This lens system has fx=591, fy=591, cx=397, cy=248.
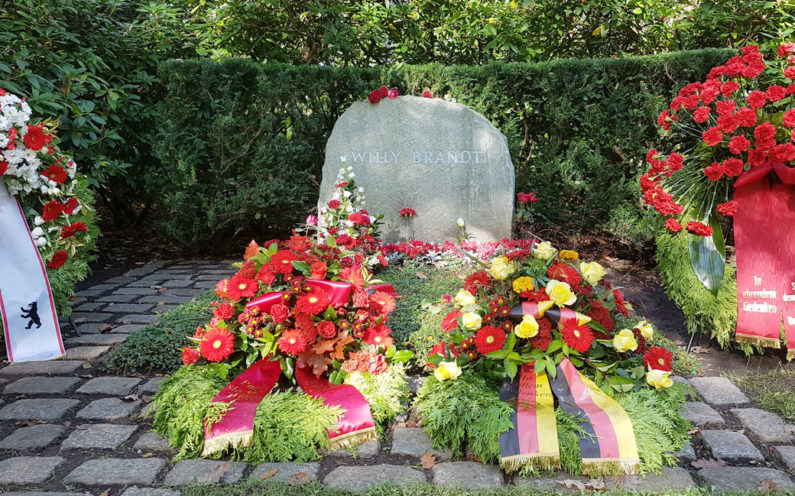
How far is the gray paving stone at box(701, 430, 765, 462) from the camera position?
97.9 inches

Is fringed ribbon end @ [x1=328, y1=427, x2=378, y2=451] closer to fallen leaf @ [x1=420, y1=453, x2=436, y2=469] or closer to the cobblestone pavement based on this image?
the cobblestone pavement

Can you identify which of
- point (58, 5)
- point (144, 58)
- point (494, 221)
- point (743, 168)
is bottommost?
point (494, 221)

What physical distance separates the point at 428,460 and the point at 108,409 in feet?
5.35

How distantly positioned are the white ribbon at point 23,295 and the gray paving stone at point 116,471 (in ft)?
4.46

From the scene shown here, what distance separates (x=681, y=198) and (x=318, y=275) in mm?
2354

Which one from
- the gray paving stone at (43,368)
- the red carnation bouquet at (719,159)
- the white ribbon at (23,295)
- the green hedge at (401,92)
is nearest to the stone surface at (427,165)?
the green hedge at (401,92)

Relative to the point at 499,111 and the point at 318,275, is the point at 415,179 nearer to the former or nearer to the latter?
the point at 499,111

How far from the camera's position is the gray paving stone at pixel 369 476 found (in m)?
2.31

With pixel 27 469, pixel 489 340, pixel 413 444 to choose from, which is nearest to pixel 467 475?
pixel 413 444

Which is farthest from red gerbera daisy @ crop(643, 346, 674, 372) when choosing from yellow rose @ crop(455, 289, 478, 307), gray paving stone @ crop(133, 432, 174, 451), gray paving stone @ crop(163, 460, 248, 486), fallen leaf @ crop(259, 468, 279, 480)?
gray paving stone @ crop(133, 432, 174, 451)

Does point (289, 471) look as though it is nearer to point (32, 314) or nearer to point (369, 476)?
point (369, 476)

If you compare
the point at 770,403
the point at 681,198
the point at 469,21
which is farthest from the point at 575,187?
the point at 770,403

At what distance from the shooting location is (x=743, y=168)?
3471 millimetres

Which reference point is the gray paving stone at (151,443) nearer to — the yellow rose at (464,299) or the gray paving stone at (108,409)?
the gray paving stone at (108,409)
